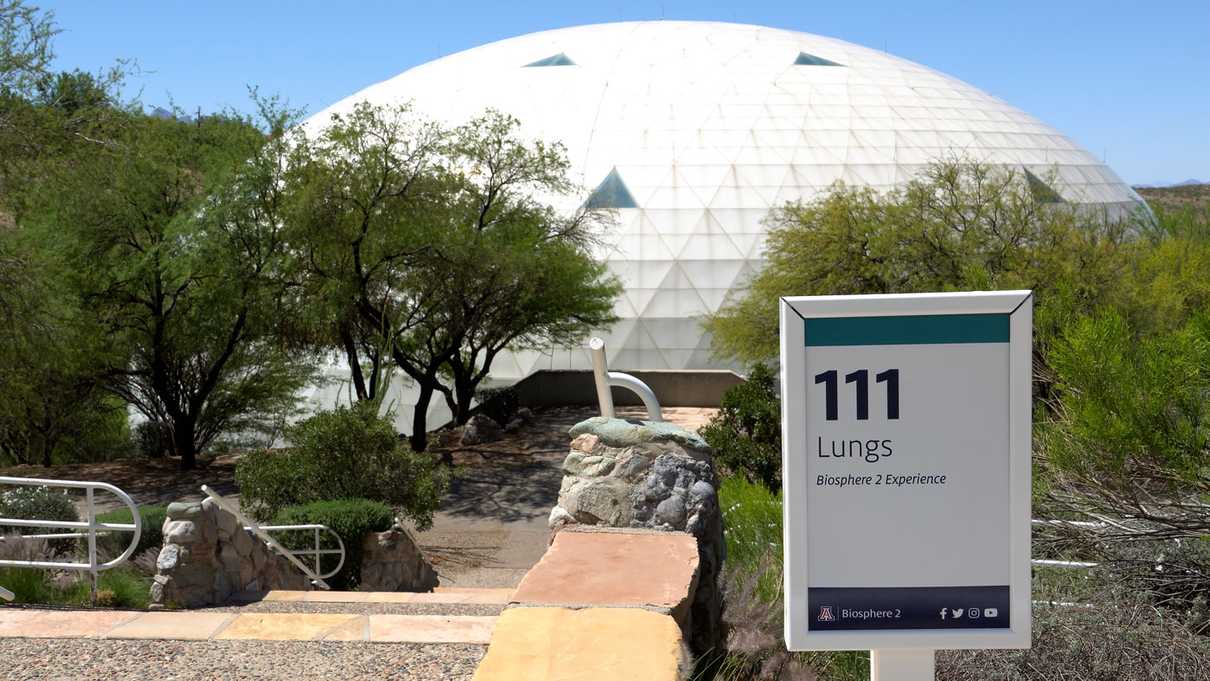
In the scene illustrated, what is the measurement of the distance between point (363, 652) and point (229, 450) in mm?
23047

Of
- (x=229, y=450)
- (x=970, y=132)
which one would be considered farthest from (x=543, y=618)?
(x=970, y=132)

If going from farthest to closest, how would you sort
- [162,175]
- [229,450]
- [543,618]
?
[229,450] → [162,175] → [543,618]

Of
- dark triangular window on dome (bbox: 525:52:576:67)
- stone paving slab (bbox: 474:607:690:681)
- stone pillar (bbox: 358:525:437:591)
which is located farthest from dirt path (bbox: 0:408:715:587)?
dark triangular window on dome (bbox: 525:52:576:67)

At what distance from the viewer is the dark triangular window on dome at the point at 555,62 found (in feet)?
119

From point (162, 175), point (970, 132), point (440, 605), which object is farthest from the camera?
point (970, 132)

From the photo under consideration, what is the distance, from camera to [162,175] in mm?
20141

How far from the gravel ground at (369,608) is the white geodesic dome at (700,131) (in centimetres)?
2020

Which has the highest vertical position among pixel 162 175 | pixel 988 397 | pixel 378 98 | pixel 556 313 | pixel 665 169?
pixel 378 98

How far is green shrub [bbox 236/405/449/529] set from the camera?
1383 centimetres

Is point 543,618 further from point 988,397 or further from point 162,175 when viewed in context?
point 162,175

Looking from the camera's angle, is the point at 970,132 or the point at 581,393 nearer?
the point at 581,393

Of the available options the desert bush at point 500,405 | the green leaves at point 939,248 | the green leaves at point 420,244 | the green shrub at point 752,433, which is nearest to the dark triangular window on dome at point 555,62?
the green leaves at point 420,244

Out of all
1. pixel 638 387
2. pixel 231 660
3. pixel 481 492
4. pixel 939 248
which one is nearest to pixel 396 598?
pixel 231 660

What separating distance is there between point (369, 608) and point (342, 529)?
4978mm
